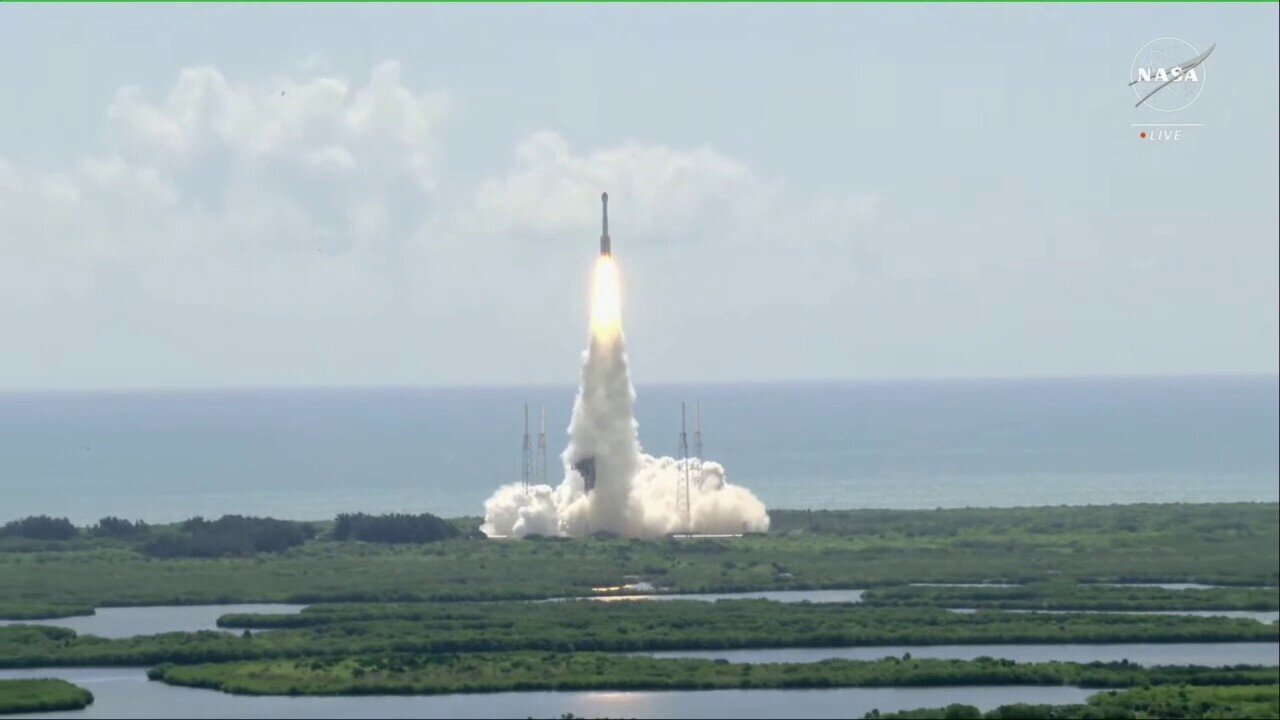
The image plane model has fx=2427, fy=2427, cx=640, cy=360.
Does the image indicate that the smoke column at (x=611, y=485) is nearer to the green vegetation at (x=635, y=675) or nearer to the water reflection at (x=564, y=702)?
the green vegetation at (x=635, y=675)

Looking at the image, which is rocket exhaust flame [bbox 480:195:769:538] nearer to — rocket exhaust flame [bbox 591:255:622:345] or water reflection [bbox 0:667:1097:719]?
rocket exhaust flame [bbox 591:255:622:345]

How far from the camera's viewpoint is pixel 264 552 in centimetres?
12238

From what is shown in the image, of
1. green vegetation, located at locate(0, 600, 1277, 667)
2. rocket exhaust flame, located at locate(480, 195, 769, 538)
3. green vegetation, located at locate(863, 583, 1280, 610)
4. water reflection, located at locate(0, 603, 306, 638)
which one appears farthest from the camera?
rocket exhaust flame, located at locate(480, 195, 769, 538)

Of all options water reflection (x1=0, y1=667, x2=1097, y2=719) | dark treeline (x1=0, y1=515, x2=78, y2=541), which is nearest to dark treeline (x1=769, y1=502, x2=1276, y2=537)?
dark treeline (x1=0, y1=515, x2=78, y2=541)

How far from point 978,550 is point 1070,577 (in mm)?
12022

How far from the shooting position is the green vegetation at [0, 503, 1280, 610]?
106 metres

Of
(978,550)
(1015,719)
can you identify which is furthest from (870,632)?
(978,550)

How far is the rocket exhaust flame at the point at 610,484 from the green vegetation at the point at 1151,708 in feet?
143

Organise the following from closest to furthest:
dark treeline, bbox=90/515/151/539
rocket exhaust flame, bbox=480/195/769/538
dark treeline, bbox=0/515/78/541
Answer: rocket exhaust flame, bbox=480/195/769/538
dark treeline, bbox=0/515/78/541
dark treeline, bbox=90/515/151/539

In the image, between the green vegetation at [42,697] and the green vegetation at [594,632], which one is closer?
the green vegetation at [42,697]

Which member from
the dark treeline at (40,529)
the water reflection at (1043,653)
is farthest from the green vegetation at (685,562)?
the water reflection at (1043,653)

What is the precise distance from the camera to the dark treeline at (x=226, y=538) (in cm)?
12119

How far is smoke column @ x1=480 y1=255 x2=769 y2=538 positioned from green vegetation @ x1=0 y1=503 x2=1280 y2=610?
7.82 ft

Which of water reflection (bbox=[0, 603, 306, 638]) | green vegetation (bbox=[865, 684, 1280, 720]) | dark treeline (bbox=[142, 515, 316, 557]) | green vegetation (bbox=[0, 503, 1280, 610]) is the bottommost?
green vegetation (bbox=[865, 684, 1280, 720])
